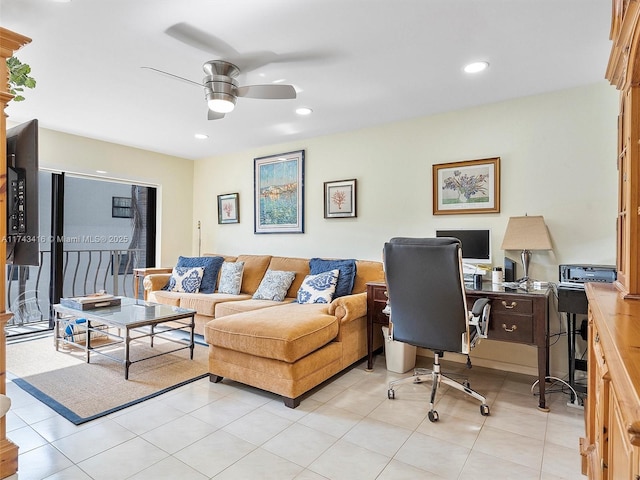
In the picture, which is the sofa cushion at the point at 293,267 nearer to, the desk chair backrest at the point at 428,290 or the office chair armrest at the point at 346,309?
the office chair armrest at the point at 346,309

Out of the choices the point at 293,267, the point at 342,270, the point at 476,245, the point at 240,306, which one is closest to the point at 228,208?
the point at 293,267

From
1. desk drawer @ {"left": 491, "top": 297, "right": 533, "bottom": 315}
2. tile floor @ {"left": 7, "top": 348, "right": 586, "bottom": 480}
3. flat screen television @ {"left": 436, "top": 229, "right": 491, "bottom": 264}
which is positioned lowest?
tile floor @ {"left": 7, "top": 348, "right": 586, "bottom": 480}

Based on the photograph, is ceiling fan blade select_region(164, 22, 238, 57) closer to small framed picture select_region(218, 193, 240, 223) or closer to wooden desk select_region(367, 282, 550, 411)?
wooden desk select_region(367, 282, 550, 411)

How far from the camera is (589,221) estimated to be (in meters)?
2.83

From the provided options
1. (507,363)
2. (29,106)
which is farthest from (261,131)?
(507,363)

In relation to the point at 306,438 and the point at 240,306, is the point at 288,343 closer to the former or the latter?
the point at 306,438

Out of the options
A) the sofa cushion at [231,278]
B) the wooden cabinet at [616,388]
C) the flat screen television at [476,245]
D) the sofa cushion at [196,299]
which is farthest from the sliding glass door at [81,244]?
the wooden cabinet at [616,388]

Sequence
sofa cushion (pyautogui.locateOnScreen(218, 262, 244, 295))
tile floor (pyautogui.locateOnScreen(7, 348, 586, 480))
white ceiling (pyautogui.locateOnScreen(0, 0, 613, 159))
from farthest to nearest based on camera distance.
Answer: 1. sofa cushion (pyautogui.locateOnScreen(218, 262, 244, 295))
2. white ceiling (pyautogui.locateOnScreen(0, 0, 613, 159))
3. tile floor (pyautogui.locateOnScreen(7, 348, 586, 480))

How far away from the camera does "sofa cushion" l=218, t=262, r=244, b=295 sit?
4.31 meters

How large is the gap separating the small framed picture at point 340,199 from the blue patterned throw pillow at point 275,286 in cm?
86

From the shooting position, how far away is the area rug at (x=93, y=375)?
2.45 metres

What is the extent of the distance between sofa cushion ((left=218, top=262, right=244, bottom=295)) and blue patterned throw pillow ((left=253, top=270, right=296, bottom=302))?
1.12 ft

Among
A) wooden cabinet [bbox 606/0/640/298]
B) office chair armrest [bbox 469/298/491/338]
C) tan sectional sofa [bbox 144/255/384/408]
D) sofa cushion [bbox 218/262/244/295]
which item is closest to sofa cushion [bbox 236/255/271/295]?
sofa cushion [bbox 218/262/244/295]

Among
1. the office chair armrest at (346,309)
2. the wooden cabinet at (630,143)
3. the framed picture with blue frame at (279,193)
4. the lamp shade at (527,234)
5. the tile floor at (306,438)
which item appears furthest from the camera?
the framed picture with blue frame at (279,193)
